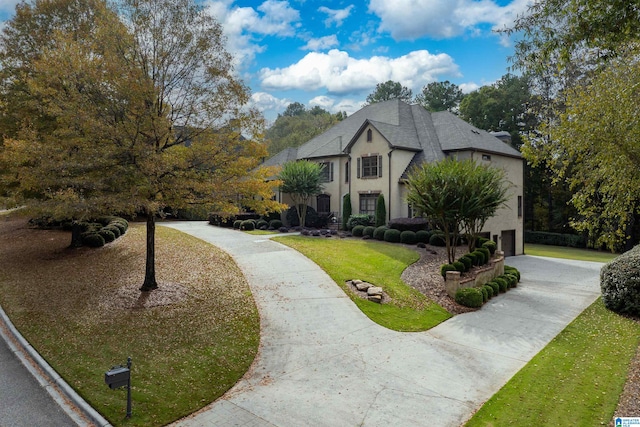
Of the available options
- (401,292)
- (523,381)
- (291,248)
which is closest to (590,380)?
(523,381)

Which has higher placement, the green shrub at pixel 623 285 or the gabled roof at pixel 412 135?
the gabled roof at pixel 412 135

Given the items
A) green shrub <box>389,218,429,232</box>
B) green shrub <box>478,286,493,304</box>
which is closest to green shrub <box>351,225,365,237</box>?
green shrub <box>389,218,429,232</box>

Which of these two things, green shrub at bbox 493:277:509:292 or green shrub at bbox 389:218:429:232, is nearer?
green shrub at bbox 493:277:509:292

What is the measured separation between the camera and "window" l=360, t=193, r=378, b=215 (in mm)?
26625

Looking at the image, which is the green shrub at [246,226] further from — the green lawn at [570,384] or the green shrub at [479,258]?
the green lawn at [570,384]

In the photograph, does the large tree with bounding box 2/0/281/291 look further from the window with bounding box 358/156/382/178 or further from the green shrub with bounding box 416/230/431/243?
the window with bounding box 358/156/382/178

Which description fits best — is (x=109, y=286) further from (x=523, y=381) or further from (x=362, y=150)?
(x=362, y=150)

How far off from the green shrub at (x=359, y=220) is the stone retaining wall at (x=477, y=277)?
8894 mm

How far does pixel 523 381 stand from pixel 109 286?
41.1ft

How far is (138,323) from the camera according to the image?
1018cm

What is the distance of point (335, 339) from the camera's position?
32.4 feet

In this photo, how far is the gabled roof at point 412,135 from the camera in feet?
85.3

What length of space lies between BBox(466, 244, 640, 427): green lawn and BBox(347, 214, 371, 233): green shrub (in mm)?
15532

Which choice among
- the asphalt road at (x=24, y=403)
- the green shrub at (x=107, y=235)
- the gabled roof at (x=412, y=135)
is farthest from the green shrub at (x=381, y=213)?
the asphalt road at (x=24, y=403)
